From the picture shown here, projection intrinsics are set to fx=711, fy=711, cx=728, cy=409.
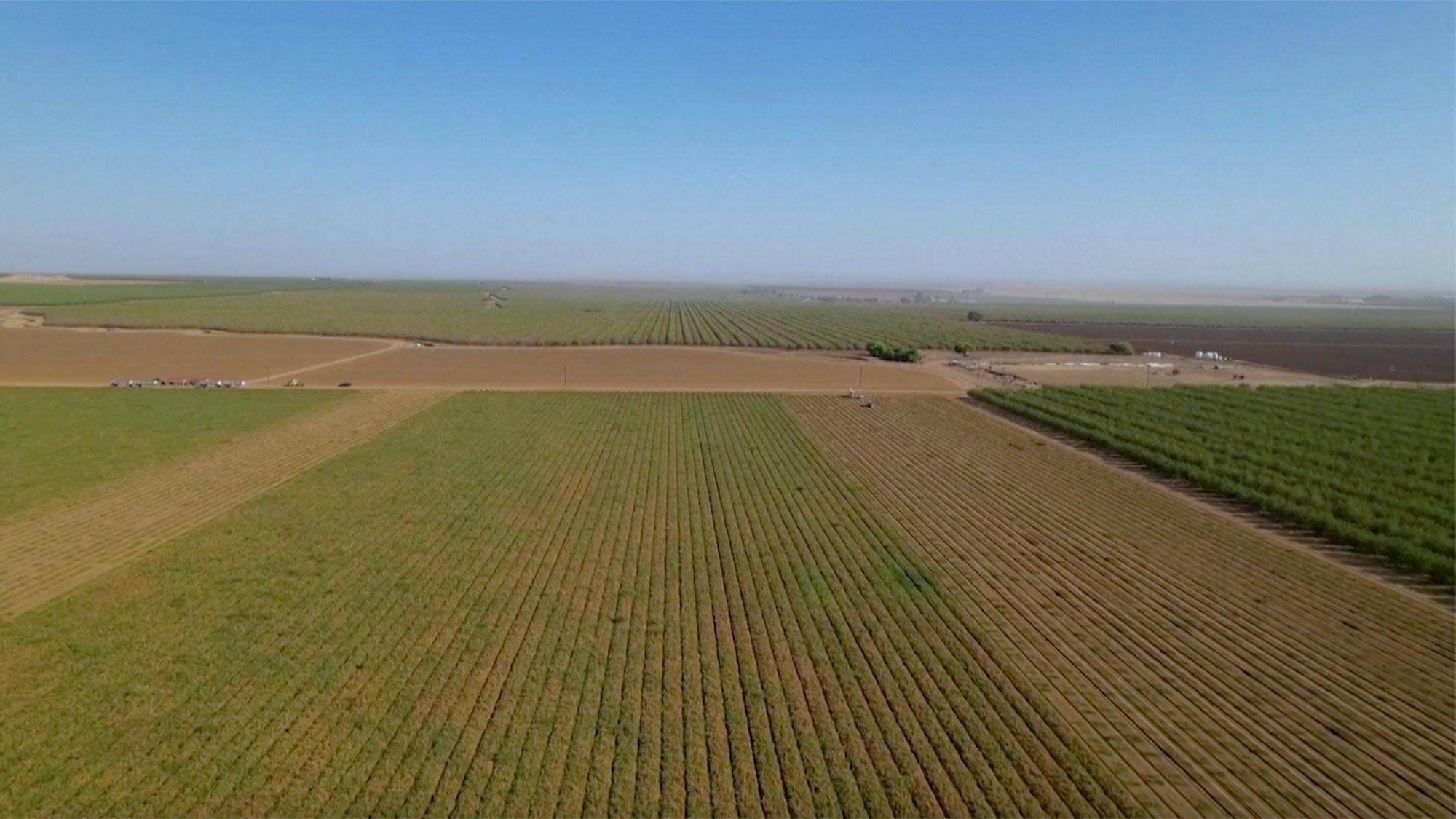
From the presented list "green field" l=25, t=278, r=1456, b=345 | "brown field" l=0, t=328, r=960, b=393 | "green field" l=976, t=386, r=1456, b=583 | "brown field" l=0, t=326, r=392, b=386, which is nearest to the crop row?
"green field" l=976, t=386, r=1456, b=583

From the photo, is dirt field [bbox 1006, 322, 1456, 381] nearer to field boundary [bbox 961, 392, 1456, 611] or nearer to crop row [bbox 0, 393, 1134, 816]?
field boundary [bbox 961, 392, 1456, 611]

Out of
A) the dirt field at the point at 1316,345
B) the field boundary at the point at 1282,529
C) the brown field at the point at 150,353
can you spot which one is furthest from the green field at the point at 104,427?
the dirt field at the point at 1316,345

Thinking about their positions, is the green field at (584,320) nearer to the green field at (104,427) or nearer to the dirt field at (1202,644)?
the green field at (104,427)

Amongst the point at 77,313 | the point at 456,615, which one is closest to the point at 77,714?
the point at 456,615

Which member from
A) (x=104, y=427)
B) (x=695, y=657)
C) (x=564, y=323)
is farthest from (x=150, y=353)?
(x=695, y=657)

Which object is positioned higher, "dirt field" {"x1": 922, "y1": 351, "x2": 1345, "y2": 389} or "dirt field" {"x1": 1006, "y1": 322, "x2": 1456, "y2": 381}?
"dirt field" {"x1": 1006, "y1": 322, "x2": 1456, "y2": 381}

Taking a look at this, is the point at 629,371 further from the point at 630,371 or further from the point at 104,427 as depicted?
the point at 104,427
